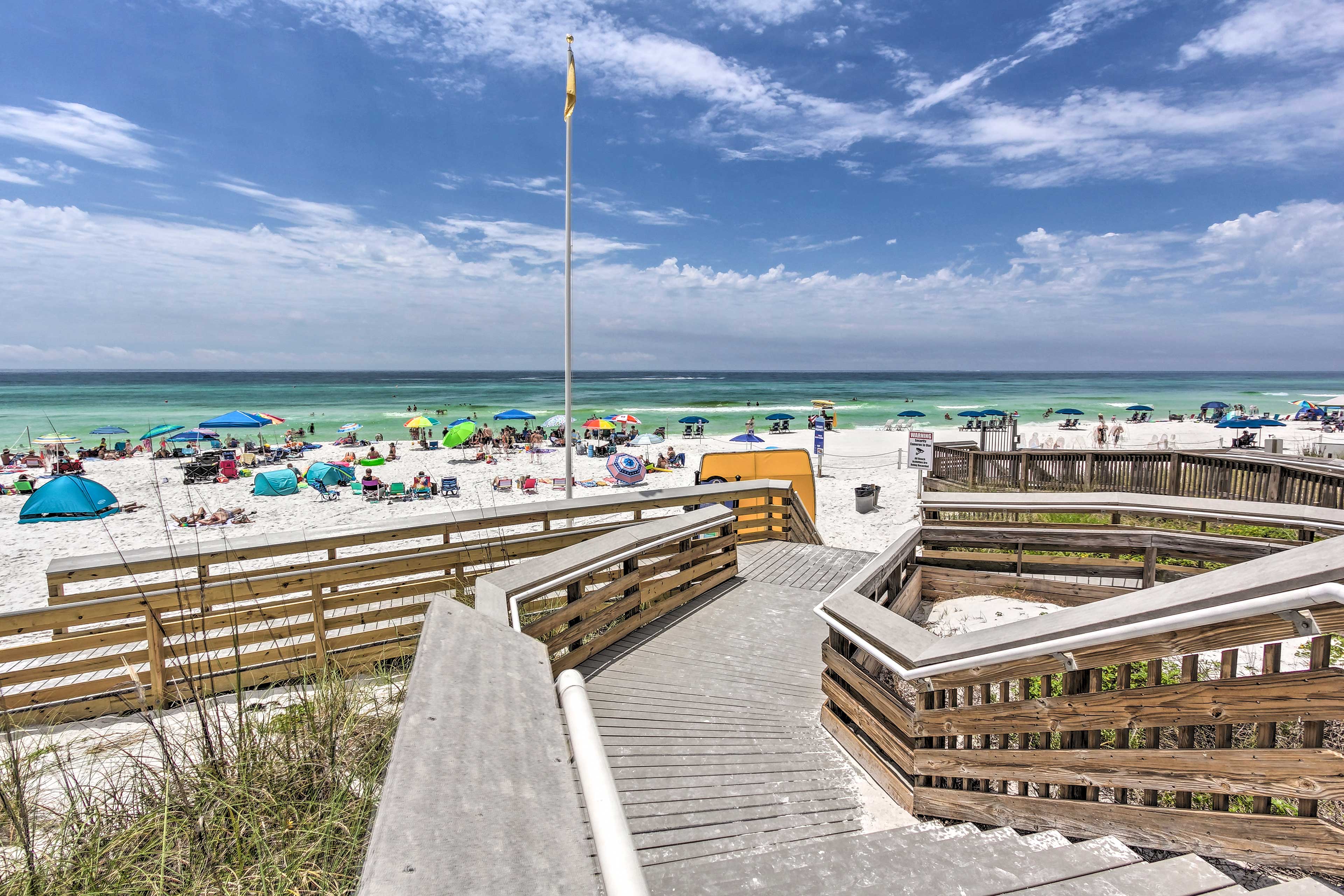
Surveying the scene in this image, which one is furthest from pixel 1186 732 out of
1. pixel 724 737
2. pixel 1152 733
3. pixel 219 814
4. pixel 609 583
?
pixel 609 583

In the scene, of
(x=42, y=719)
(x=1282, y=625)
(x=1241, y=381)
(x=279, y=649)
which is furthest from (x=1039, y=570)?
(x=1241, y=381)

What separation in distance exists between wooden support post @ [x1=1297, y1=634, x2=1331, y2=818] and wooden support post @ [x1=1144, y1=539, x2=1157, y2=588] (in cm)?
479

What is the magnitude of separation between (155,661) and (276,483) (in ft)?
59.0

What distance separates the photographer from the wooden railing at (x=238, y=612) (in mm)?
4203

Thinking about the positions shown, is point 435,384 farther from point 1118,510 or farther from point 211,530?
point 1118,510

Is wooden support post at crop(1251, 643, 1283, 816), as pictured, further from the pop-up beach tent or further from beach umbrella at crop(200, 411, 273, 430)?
beach umbrella at crop(200, 411, 273, 430)

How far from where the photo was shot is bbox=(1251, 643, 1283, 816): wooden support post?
1957mm

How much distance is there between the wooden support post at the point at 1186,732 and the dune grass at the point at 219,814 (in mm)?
2707

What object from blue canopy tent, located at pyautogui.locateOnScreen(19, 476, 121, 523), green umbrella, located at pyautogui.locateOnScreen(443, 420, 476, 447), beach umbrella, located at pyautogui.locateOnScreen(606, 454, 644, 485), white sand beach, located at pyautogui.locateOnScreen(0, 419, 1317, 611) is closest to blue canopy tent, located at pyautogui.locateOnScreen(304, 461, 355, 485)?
white sand beach, located at pyautogui.locateOnScreen(0, 419, 1317, 611)

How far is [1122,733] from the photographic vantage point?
2.69 m

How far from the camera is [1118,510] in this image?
614cm

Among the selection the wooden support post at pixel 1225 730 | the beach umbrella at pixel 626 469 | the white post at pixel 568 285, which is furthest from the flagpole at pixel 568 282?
the beach umbrella at pixel 626 469

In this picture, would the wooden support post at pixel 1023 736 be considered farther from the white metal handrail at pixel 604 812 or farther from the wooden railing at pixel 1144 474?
the wooden railing at pixel 1144 474

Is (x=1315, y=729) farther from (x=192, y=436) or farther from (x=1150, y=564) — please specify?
(x=192, y=436)
